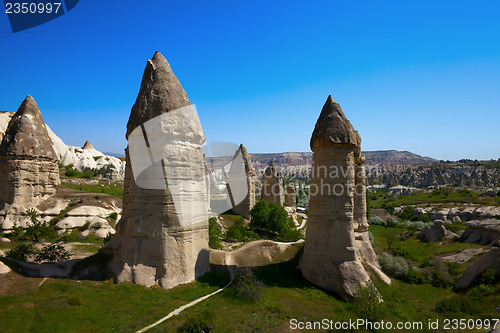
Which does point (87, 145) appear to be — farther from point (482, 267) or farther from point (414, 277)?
point (482, 267)

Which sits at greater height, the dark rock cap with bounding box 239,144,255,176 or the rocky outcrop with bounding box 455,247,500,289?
the dark rock cap with bounding box 239,144,255,176

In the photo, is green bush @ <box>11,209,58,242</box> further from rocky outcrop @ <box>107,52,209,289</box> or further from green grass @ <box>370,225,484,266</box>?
green grass @ <box>370,225,484,266</box>

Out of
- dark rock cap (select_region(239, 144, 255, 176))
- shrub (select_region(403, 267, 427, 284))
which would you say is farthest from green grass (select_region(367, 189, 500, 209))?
shrub (select_region(403, 267, 427, 284))

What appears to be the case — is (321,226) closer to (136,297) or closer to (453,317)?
(453,317)

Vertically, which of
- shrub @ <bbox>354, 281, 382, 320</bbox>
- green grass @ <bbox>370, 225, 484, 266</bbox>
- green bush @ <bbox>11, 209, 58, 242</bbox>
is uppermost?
green bush @ <bbox>11, 209, 58, 242</bbox>

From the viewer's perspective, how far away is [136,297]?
1141 cm

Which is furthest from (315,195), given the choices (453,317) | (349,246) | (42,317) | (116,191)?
(116,191)

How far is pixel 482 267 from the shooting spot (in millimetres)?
17094

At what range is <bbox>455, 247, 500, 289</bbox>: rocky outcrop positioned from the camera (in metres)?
16.6

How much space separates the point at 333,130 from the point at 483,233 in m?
26.3

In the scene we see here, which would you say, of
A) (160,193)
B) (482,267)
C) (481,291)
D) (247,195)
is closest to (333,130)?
(160,193)

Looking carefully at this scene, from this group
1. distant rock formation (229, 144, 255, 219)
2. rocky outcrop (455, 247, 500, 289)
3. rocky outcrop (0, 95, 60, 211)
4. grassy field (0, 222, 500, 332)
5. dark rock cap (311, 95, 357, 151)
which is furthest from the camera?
distant rock formation (229, 144, 255, 219)

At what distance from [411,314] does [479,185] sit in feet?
297

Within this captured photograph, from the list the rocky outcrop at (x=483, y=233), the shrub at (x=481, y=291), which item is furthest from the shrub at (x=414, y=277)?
the rocky outcrop at (x=483, y=233)
